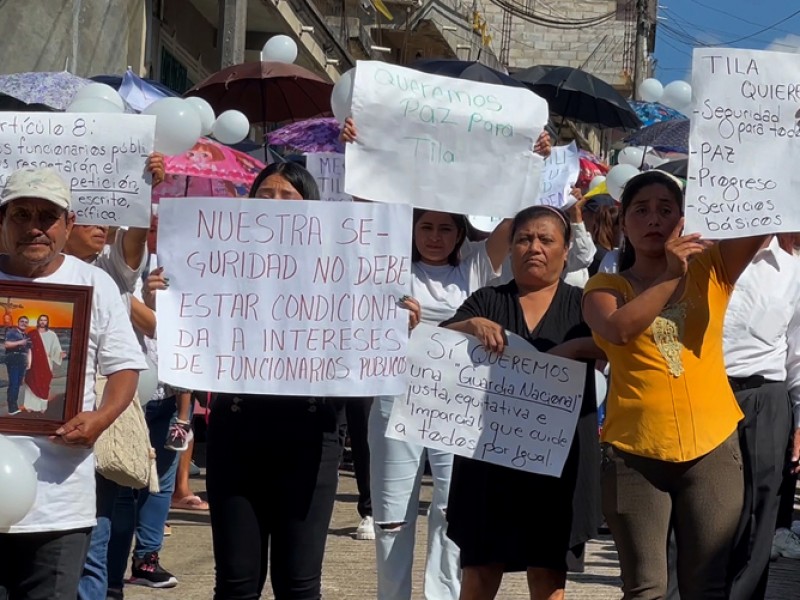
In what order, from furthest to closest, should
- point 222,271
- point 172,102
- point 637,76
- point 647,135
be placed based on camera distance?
point 637,76
point 647,135
point 172,102
point 222,271

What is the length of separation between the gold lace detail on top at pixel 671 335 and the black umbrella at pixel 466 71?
3661 millimetres

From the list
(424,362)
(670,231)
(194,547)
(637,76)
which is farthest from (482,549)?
(637,76)

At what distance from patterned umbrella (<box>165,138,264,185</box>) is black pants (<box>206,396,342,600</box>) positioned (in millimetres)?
3205

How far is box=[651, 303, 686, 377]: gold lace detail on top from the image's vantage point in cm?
469

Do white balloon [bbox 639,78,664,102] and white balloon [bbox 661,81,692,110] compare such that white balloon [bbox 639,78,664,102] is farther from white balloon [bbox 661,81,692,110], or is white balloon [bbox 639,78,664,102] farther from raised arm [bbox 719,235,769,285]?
raised arm [bbox 719,235,769,285]

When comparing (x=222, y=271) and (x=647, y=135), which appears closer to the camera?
(x=222, y=271)

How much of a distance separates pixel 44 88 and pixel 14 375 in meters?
4.91

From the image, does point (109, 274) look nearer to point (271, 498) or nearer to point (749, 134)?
point (271, 498)

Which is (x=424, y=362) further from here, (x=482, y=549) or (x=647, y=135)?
(x=647, y=135)

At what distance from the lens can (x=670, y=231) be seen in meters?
4.85

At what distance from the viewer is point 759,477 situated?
225 inches

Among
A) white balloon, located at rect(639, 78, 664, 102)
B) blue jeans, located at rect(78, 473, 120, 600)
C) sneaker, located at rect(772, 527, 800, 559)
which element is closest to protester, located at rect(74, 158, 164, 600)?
blue jeans, located at rect(78, 473, 120, 600)

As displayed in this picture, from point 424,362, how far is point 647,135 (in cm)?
918

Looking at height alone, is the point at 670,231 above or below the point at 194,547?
above
